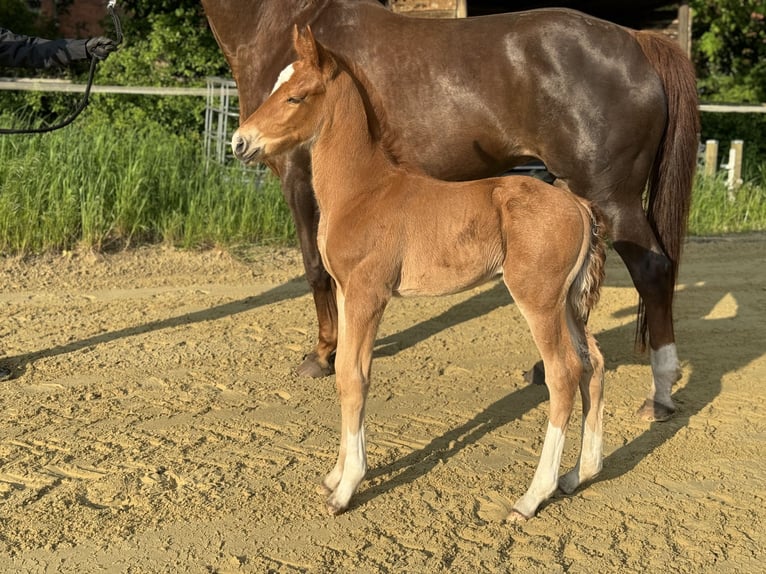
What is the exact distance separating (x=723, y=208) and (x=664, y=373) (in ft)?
21.2

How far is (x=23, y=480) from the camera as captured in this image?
3.74m

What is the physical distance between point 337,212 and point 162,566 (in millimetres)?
1453

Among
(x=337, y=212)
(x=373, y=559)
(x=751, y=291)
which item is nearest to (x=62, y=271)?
(x=337, y=212)

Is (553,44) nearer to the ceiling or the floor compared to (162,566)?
nearer to the ceiling

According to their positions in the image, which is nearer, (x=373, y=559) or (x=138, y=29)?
(x=373, y=559)

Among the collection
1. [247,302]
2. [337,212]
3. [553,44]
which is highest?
[553,44]

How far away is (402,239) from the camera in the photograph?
3500 mm

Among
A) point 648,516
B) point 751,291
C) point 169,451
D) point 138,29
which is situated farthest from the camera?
point 138,29

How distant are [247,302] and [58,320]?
1.34 metres

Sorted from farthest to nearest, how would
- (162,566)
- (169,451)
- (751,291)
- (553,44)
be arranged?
(751,291), (553,44), (169,451), (162,566)

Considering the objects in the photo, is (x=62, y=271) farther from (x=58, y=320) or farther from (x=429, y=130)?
(x=429, y=130)

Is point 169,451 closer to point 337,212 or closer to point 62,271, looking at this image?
point 337,212

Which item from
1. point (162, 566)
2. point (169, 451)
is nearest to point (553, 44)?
point (169, 451)

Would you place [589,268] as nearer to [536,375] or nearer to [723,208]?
[536,375]
